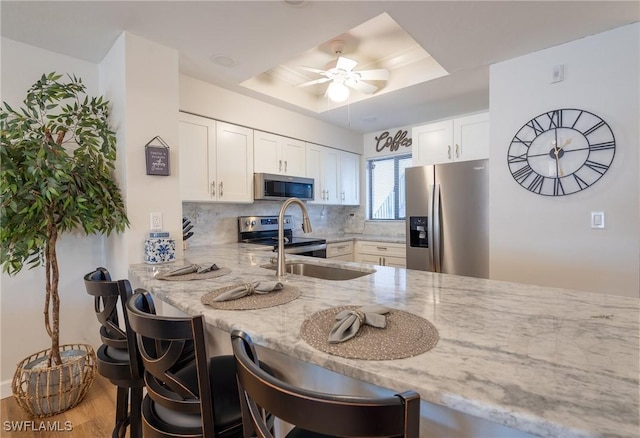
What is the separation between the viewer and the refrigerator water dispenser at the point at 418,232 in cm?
310

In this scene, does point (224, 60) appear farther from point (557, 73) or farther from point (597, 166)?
point (597, 166)

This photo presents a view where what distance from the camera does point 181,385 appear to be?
2.93 feet

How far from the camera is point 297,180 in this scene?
3.62 m

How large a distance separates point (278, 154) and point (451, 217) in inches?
77.1

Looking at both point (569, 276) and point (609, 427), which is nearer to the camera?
point (609, 427)

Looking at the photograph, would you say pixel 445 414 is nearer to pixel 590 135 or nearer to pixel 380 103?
pixel 590 135

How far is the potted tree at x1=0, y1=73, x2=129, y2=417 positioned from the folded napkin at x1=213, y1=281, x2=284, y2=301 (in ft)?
4.00

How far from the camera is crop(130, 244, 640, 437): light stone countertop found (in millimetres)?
524

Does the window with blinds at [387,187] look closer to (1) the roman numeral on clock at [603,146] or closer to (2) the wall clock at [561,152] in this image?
(2) the wall clock at [561,152]

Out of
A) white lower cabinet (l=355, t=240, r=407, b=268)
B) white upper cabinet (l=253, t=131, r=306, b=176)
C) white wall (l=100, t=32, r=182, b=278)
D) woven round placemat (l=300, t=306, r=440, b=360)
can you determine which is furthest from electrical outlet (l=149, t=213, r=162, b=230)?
white lower cabinet (l=355, t=240, r=407, b=268)

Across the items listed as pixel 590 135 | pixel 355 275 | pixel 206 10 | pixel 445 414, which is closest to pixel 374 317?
pixel 445 414

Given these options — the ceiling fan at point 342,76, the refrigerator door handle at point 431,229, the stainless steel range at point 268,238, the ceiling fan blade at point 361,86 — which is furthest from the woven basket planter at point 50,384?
the ceiling fan blade at point 361,86

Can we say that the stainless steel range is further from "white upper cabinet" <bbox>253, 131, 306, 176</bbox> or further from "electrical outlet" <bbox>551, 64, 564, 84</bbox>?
"electrical outlet" <bbox>551, 64, 564, 84</bbox>

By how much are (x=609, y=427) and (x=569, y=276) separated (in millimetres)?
2316
